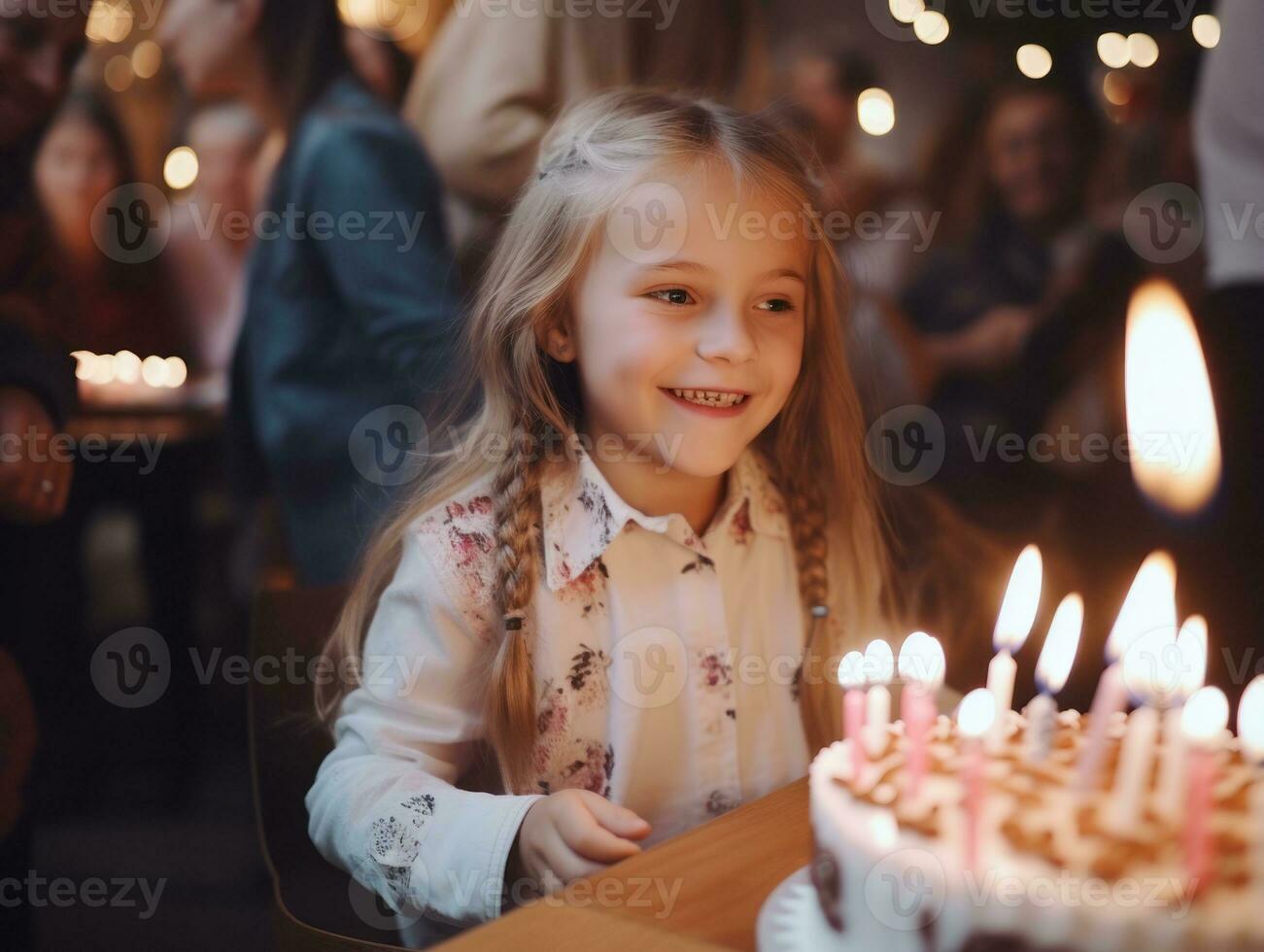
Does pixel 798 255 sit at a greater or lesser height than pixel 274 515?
greater

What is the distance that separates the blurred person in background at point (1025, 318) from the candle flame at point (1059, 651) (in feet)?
4.98

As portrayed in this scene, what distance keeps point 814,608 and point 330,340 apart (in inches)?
33.5

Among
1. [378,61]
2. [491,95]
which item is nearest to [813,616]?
[491,95]

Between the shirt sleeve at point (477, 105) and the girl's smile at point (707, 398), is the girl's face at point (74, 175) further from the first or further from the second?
the girl's smile at point (707, 398)

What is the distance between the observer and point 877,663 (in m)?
0.69

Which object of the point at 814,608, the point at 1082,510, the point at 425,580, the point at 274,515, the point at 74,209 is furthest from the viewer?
the point at 1082,510

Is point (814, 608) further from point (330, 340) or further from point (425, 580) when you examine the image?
point (330, 340)

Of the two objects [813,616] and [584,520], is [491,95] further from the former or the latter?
[813,616]

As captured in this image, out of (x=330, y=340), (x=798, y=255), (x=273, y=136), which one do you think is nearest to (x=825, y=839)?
(x=798, y=255)

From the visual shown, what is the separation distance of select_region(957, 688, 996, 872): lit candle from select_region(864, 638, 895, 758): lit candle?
0.04m

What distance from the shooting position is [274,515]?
1.77 m

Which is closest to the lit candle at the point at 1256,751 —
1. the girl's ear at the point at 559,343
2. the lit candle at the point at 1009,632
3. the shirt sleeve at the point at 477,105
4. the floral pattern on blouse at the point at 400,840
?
the lit candle at the point at 1009,632

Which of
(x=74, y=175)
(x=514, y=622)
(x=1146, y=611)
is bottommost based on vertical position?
(x=514, y=622)

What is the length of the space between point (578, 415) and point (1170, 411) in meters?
0.65
